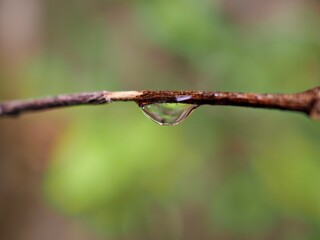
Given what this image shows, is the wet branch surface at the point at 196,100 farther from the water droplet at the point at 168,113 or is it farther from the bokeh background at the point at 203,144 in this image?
the bokeh background at the point at 203,144

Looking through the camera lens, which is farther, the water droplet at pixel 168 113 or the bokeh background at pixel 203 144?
the bokeh background at pixel 203 144

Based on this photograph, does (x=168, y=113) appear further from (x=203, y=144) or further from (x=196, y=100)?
(x=203, y=144)

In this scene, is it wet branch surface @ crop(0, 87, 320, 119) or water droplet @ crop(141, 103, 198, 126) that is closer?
wet branch surface @ crop(0, 87, 320, 119)

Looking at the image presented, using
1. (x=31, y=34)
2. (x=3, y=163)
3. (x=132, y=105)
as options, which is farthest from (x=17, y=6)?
(x=132, y=105)

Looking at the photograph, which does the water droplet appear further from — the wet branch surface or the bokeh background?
the bokeh background

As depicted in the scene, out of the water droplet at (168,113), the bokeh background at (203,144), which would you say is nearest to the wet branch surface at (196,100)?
the water droplet at (168,113)

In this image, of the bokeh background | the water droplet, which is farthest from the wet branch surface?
the bokeh background

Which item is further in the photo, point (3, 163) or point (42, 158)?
point (3, 163)

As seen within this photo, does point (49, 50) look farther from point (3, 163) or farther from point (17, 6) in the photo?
point (3, 163)
